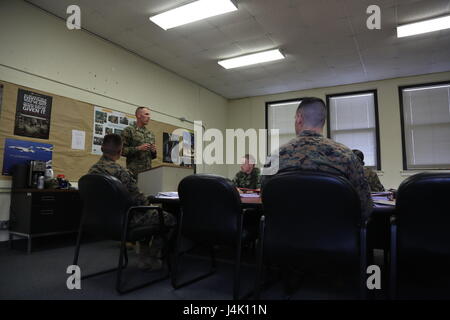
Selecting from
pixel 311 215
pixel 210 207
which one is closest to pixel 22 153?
pixel 210 207

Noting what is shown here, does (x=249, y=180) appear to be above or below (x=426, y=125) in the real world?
below

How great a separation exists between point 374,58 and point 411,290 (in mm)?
4008

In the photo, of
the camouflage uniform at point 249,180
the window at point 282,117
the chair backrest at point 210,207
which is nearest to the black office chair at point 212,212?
the chair backrest at point 210,207

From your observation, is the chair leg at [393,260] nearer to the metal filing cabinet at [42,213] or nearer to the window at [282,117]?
the metal filing cabinet at [42,213]

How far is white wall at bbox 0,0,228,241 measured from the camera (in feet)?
10.6

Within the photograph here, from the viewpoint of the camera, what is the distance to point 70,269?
2381mm

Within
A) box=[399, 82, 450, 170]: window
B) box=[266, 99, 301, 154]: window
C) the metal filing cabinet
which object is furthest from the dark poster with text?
box=[399, 82, 450, 170]: window

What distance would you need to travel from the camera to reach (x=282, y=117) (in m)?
6.79

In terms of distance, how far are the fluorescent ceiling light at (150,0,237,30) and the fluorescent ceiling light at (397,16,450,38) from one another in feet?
7.63

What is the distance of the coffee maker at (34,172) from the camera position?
3.12 metres

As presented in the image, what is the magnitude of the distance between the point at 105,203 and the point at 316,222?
1.36 m

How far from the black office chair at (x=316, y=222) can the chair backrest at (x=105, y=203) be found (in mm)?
977

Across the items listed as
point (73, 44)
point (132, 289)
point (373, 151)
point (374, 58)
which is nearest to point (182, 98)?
point (73, 44)

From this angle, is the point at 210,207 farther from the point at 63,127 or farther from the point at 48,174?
→ the point at 63,127
